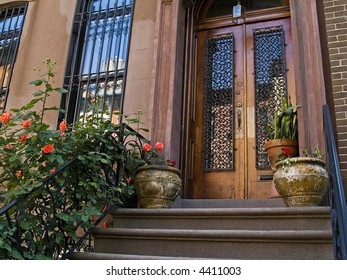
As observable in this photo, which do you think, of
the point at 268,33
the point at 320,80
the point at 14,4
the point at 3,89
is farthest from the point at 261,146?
the point at 14,4

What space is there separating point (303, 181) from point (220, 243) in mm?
A: 832

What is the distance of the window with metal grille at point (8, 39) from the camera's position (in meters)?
5.93

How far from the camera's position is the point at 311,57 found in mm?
3824

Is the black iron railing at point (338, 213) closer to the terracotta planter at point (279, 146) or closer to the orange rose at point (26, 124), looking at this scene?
the terracotta planter at point (279, 146)

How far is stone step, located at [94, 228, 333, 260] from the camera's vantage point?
242cm

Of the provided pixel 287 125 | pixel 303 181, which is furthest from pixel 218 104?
pixel 303 181

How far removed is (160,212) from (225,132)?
180cm

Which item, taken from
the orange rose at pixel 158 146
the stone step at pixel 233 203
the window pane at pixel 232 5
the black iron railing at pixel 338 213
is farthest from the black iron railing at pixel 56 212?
the window pane at pixel 232 5

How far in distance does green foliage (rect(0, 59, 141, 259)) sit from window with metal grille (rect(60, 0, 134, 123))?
1.85 m

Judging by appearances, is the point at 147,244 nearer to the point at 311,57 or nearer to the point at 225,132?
the point at 225,132

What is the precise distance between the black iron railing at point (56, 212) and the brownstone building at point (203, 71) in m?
1.19

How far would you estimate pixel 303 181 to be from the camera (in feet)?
9.54

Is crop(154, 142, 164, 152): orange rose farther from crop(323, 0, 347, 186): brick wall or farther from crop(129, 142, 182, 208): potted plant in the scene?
crop(323, 0, 347, 186): brick wall

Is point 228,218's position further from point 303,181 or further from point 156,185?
point 156,185
